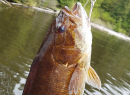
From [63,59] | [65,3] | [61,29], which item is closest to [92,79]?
[63,59]

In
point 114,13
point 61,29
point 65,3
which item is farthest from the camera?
point 114,13

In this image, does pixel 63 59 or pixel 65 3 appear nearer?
pixel 63 59

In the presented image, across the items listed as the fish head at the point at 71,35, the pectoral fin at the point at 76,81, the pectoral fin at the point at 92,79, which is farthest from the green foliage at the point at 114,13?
the pectoral fin at the point at 76,81

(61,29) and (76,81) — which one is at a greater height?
(61,29)

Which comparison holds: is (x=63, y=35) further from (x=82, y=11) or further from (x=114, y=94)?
(x=114, y=94)

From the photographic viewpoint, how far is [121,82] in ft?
36.3

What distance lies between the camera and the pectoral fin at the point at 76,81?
213 centimetres

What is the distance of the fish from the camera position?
84.4 inches

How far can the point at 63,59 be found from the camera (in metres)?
2.20

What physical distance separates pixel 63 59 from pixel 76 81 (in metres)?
0.28

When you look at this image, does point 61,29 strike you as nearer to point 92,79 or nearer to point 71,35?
point 71,35

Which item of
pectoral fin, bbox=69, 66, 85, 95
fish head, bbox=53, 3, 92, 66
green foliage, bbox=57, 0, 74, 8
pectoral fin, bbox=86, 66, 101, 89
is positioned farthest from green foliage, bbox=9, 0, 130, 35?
pectoral fin, bbox=69, 66, 85, 95

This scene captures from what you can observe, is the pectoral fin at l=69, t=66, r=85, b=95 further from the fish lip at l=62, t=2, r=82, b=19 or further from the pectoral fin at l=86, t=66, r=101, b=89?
the fish lip at l=62, t=2, r=82, b=19

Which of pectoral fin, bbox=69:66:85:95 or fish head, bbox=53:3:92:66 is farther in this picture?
fish head, bbox=53:3:92:66
